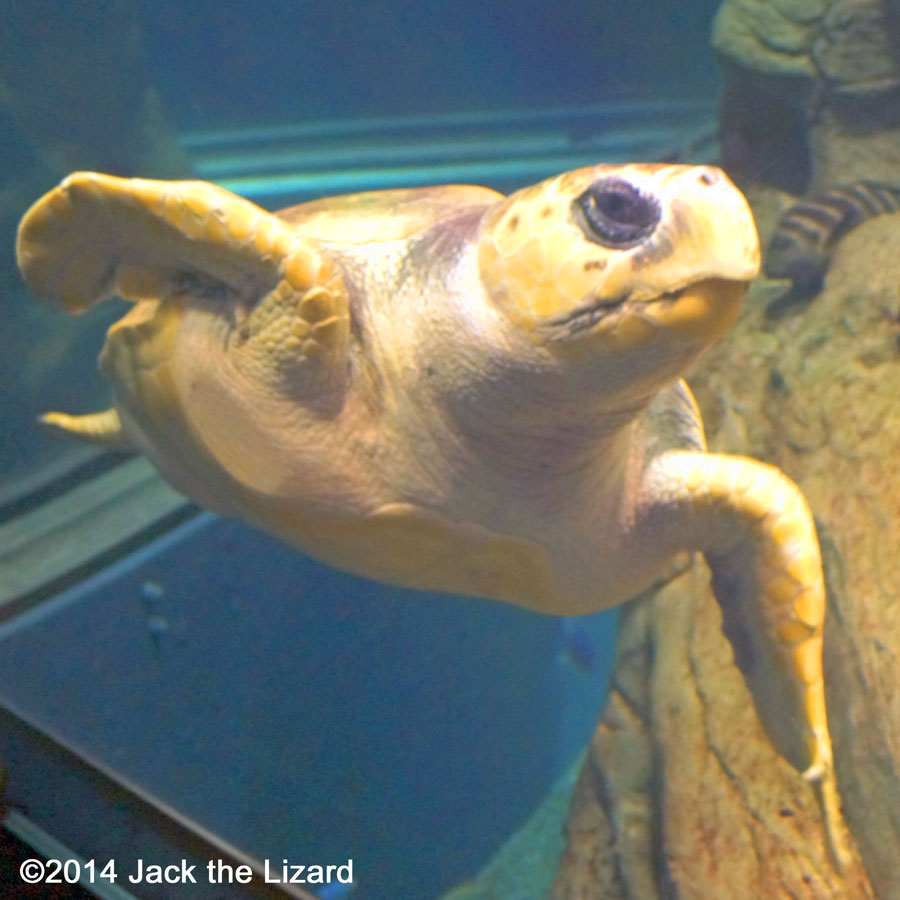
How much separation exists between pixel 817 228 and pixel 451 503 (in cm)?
204

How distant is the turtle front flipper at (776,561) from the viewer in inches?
53.8

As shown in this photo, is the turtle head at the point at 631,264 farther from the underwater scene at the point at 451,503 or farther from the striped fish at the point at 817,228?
the striped fish at the point at 817,228

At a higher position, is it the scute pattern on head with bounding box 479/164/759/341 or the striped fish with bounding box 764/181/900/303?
the striped fish with bounding box 764/181/900/303

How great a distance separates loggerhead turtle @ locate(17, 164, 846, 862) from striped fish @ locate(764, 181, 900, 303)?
3.85ft

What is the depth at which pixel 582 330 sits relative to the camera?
94 cm

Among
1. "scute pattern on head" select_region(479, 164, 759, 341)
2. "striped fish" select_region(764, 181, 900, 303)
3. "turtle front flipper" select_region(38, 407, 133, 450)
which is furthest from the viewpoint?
"striped fish" select_region(764, 181, 900, 303)

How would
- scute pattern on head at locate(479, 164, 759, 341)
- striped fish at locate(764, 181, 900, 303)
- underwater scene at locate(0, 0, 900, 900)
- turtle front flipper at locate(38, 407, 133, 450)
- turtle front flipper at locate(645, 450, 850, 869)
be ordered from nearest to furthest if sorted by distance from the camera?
scute pattern on head at locate(479, 164, 759, 341)
underwater scene at locate(0, 0, 900, 900)
turtle front flipper at locate(645, 450, 850, 869)
turtle front flipper at locate(38, 407, 133, 450)
striped fish at locate(764, 181, 900, 303)

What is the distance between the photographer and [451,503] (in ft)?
4.28

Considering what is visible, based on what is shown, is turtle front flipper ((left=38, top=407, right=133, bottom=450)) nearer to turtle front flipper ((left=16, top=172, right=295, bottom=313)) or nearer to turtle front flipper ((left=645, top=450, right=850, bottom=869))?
turtle front flipper ((left=16, top=172, right=295, bottom=313))

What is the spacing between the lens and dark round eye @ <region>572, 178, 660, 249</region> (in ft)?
2.95

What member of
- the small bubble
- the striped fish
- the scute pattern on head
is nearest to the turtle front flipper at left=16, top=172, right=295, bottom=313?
the scute pattern on head

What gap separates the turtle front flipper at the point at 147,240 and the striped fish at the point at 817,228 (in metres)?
2.00

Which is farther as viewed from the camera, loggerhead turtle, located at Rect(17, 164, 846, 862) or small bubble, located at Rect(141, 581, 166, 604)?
small bubble, located at Rect(141, 581, 166, 604)

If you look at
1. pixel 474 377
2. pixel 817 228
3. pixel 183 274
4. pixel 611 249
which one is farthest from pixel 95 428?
pixel 817 228
